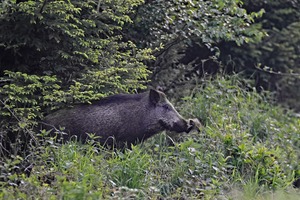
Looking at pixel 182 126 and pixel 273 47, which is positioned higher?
pixel 273 47

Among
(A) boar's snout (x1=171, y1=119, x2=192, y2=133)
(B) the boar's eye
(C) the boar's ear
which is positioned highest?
(C) the boar's ear

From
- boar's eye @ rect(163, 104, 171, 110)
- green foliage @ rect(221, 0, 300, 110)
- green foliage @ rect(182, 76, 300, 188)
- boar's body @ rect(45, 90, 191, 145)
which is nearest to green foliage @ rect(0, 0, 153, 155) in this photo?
boar's body @ rect(45, 90, 191, 145)

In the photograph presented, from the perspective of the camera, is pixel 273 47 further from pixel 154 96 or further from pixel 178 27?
pixel 154 96

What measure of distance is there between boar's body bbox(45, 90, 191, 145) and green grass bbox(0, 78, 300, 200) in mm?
222

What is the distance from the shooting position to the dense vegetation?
7.47m

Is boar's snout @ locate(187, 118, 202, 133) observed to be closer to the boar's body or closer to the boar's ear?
the boar's body

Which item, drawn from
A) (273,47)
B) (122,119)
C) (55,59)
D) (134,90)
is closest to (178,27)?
(134,90)

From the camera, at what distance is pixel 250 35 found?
12.0 metres

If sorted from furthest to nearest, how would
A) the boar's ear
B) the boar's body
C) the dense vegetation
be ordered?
the boar's ear, the boar's body, the dense vegetation

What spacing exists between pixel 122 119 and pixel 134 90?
1326mm

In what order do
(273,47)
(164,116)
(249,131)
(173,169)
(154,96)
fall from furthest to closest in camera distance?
(273,47) < (249,131) < (164,116) < (154,96) < (173,169)

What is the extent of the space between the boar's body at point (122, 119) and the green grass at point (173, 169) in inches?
8.7

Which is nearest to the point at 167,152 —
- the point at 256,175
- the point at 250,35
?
the point at 256,175

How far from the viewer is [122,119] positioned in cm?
955
